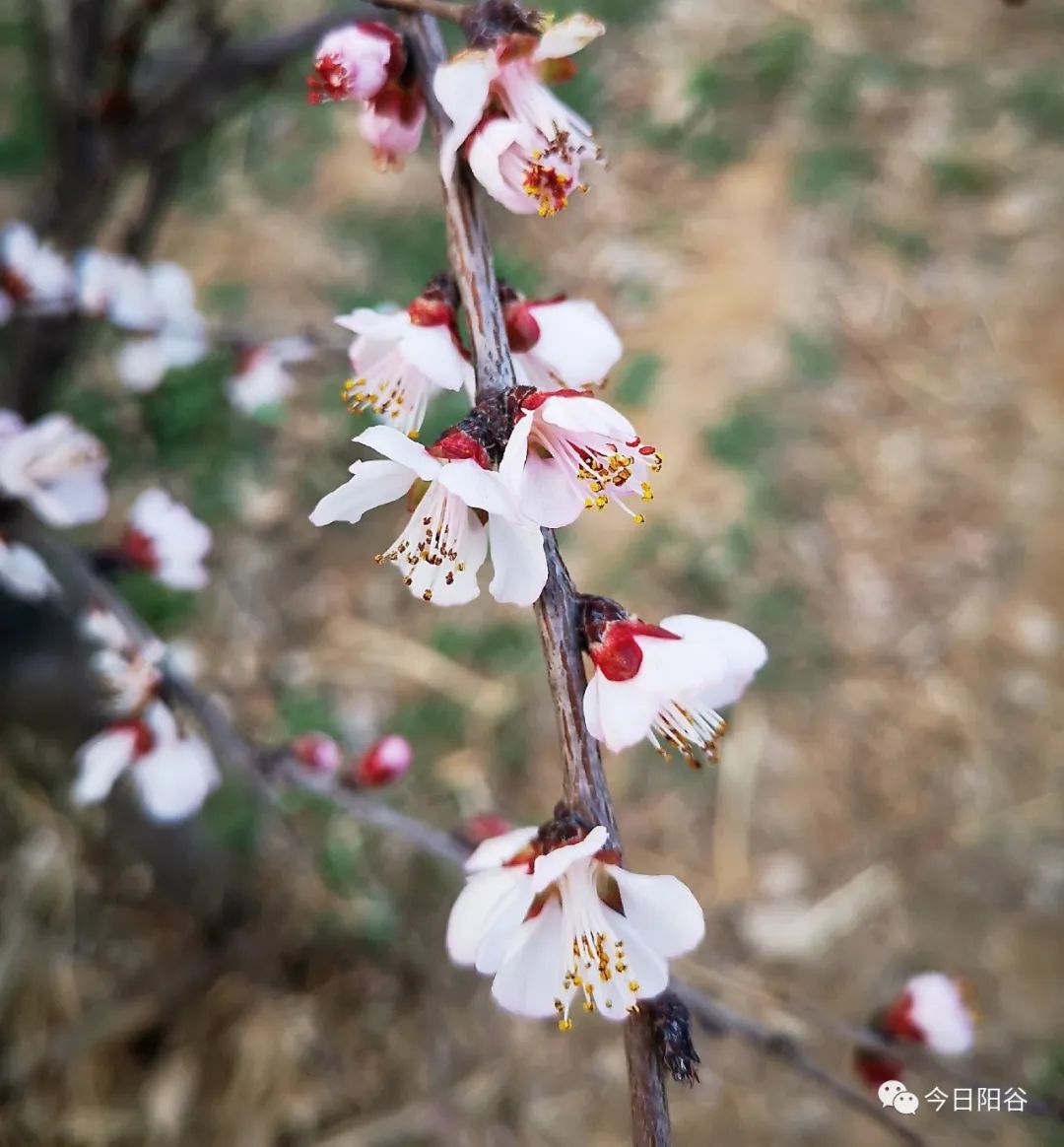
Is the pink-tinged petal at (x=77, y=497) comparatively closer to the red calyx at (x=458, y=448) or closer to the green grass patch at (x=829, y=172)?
the red calyx at (x=458, y=448)

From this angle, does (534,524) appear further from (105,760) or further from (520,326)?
(105,760)

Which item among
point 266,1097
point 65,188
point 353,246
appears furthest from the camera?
point 353,246

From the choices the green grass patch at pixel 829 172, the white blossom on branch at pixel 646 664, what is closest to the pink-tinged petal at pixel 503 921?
the white blossom on branch at pixel 646 664

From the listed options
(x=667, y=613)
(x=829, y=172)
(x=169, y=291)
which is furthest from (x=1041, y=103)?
(x=169, y=291)

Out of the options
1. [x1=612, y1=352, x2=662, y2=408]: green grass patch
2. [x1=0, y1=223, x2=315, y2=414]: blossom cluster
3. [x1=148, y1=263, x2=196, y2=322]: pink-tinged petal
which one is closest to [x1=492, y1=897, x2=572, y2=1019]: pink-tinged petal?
[x1=0, y1=223, x2=315, y2=414]: blossom cluster

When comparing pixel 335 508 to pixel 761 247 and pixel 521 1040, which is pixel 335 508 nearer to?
pixel 521 1040

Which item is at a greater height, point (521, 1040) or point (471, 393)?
point (471, 393)

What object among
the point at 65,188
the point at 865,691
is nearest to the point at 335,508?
the point at 65,188
